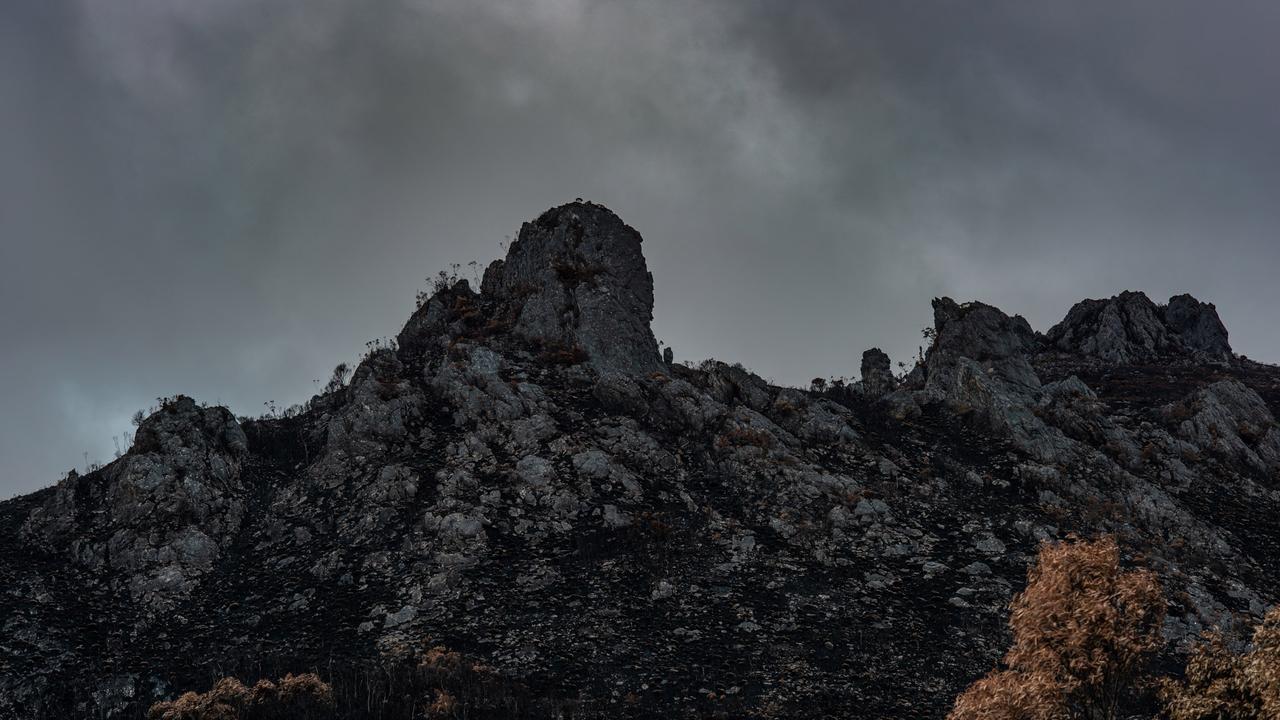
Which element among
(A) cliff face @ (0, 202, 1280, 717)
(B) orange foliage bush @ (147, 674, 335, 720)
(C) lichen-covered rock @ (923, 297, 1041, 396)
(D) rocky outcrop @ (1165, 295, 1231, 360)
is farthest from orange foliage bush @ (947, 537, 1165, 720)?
(D) rocky outcrop @ (1165, 295, 1231, 360)

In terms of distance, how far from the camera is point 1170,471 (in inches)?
2279

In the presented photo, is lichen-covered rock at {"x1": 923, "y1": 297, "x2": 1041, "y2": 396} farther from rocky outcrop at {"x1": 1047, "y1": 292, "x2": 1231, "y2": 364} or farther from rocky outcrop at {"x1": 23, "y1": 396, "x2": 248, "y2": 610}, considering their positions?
rocky outcrop at {"x1": 23, "y1": 396, "x2": 248, "y2": 610}

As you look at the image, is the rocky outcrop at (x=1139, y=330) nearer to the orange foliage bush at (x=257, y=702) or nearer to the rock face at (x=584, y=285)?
the rock face at (x=584, y=285)

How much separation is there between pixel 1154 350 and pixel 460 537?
110734mm

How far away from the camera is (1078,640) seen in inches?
804

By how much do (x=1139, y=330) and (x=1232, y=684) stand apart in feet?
378

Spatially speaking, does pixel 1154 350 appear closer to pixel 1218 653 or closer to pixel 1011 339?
pixel 1011 339

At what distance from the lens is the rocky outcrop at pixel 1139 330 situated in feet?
368

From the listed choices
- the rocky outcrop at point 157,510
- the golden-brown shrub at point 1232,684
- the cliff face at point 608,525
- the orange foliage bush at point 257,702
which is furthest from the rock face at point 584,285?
the golden-brown shrub at point 1232,684

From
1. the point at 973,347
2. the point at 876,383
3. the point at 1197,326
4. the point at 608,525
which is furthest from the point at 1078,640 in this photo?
the point at 1197,326

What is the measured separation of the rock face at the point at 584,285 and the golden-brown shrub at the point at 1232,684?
1901 inches

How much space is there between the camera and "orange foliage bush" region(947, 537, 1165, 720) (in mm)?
20422

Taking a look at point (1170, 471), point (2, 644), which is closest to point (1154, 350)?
point (1170, 471)

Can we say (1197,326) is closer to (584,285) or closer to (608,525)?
(584,285)
